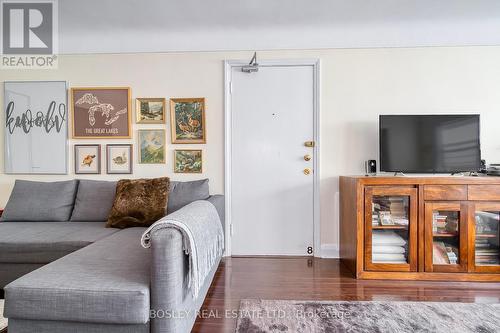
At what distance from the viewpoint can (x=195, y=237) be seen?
1348mm

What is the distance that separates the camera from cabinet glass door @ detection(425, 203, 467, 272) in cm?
215

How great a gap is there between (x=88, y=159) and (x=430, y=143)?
3423mm

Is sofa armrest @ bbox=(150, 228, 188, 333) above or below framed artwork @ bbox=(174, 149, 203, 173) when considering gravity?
below

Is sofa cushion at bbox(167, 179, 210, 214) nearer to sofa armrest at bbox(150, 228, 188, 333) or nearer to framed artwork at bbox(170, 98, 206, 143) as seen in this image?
framed artwork at bbox(170, 98, 206, 143)

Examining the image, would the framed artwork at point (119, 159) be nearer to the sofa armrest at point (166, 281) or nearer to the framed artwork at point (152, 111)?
the framed artwork at point (152, 111)

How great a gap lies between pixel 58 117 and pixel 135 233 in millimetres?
1742

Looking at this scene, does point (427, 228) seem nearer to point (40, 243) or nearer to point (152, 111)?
point (152, 111)

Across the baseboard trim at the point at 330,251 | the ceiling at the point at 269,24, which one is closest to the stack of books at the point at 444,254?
the baseboard trim at the point at 330,251

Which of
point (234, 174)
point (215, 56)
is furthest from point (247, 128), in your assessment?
point (215, 56)

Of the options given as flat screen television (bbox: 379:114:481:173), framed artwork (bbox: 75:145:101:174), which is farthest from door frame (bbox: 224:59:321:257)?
framed artwork (bbox: 75:145:101:174)

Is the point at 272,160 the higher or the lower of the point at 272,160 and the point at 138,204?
the higher

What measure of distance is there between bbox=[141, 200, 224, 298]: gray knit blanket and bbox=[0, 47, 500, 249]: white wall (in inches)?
44.9

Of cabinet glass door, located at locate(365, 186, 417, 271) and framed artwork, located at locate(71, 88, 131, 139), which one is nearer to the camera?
cabinet glass door, located at locate(365, 186, 417, 271)

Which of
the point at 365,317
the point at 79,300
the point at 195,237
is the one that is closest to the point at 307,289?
the point at 365,317
